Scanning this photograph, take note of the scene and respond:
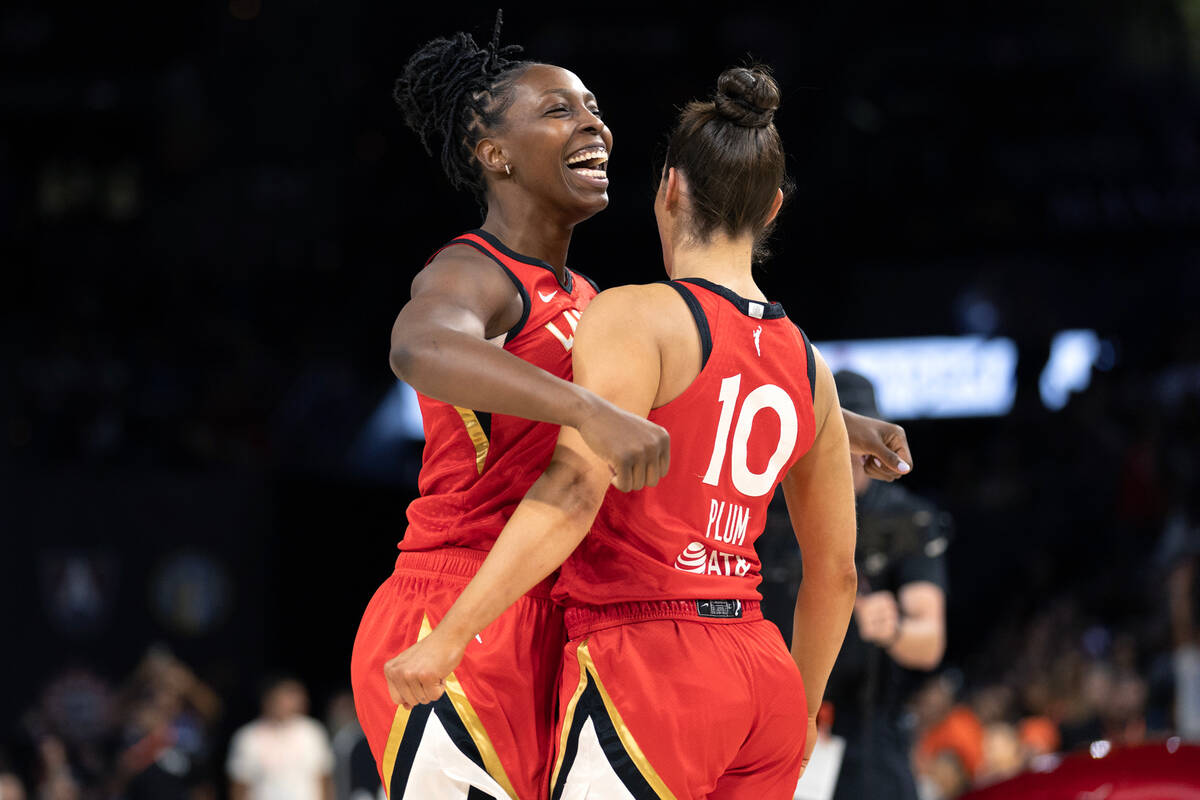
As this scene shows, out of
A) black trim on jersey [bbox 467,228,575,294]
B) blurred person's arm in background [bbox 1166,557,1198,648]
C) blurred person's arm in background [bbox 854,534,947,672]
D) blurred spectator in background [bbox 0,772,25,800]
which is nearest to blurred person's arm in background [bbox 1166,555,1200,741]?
blurred person's arm in background [bbox 1166,557,1198,648]

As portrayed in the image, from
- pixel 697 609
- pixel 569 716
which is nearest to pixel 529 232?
pixel 697 609

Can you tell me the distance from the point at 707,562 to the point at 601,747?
35 centimetres

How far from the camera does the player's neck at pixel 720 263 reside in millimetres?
2564

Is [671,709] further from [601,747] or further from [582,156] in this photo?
[582,156]

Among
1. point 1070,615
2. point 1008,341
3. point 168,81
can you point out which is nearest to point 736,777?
point 1070,615

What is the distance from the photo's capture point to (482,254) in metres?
2.75

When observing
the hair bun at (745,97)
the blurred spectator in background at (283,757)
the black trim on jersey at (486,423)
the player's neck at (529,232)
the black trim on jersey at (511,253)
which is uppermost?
the hair bun at (745,97)

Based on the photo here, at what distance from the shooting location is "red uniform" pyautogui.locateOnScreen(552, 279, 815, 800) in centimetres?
241

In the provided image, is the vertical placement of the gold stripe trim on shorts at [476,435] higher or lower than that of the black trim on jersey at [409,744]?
higher

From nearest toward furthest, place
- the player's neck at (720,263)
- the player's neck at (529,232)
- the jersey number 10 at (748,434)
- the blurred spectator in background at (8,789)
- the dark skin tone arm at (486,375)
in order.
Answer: the dark skin tone arm at (486,375) → the jersey number 10 at (748,434) → the player's neck at (720,263) → the player's neck at (529,232) → the blurred spectator in background at (8,789)

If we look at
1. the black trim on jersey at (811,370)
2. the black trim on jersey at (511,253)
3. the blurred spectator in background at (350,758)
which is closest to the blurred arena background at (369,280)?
the blurred spectator in background at (350,758)

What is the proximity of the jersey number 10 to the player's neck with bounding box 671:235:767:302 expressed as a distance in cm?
18

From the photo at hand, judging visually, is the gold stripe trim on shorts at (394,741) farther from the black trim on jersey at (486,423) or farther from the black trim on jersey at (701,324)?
the black trim on jersey at (701,324)

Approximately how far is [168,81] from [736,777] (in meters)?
13.8
